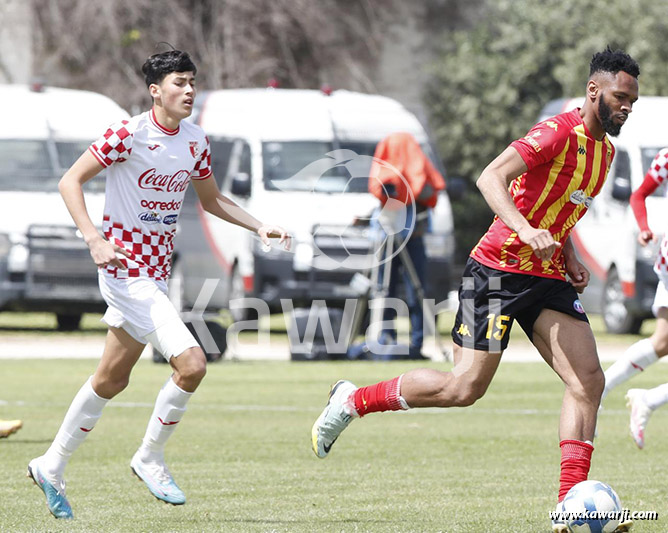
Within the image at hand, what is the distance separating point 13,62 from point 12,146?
41.3 feet

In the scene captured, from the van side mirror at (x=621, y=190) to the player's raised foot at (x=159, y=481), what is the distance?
12.8 meters

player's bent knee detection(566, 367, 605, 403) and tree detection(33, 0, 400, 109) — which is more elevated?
player's bent knee detection(566, 367, 605, 403)

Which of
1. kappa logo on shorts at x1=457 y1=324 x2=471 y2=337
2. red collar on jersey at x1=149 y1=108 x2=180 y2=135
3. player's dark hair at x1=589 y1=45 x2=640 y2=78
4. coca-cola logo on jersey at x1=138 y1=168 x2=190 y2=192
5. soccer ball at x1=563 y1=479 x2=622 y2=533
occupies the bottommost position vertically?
soccer ball at x1=563 y1=479 x2=622 y2=533

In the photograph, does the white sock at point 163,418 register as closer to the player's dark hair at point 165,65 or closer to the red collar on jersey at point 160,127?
the red collar on jersey at point 160,127

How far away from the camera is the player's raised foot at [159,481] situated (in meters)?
7.14

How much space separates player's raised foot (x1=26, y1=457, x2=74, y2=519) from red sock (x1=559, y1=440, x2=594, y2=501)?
88.8 inches

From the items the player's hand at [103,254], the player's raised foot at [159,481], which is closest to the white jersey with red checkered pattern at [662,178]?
the player's raised foot at [159,481]

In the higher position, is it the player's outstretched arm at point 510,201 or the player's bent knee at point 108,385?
the player's outstretched arm at point 510,201

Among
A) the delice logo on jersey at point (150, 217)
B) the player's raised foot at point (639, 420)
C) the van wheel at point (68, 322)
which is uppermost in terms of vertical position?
the delice logo on jersey at point (150, 217)

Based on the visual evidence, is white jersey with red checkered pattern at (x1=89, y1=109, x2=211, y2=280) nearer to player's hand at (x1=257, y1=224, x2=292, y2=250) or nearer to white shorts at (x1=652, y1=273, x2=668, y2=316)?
player's hand at (x1=257, y1=224, x2=292, y2=250)

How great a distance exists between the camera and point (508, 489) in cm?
798

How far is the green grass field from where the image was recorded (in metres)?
7.04

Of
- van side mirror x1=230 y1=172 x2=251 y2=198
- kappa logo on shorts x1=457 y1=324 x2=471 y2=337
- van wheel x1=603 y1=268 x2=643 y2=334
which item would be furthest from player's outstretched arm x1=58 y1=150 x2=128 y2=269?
van wheel x1=603 y1=268 x2=643 y2=334

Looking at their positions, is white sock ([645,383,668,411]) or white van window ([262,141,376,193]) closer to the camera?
white sock ([645,383,668,411])
